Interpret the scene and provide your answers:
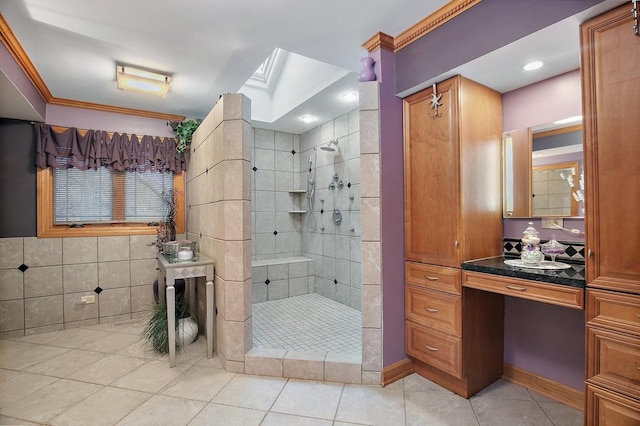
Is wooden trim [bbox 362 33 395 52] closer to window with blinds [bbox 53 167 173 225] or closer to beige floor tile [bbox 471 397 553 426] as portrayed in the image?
beige floor tile [bbox 471 397 553 426]

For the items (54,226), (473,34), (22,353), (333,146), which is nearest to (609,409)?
(473,34)

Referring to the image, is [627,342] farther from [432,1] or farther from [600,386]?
[432,1]

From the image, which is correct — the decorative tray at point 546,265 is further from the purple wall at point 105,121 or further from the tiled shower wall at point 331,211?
the purple wall at point 105,121

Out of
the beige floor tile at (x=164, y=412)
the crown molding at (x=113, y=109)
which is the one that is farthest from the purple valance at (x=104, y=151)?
the beige floor tile at (x=164, y=412)

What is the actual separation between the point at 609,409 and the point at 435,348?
2.99 ft

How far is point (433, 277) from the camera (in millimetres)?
2164

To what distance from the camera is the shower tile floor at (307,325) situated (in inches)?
104

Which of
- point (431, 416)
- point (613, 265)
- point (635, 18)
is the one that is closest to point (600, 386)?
point (613, 265)

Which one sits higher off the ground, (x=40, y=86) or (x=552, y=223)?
(x=40, y=86)

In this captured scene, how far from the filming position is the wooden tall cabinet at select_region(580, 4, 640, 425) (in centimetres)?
133

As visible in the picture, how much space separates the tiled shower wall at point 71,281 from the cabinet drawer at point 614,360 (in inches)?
159

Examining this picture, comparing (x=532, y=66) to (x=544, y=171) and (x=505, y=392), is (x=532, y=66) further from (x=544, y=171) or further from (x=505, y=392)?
(x=505, y=392)

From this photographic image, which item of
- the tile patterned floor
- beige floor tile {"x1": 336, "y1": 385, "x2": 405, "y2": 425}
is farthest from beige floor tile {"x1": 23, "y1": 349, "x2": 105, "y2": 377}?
beige floor tile {"x1": 336, "y1": 385, "x2": 405, "y2": 425}

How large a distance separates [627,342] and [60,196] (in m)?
4.77
